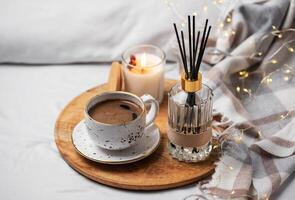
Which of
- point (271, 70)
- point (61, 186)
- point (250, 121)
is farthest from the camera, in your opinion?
point (271, 70)

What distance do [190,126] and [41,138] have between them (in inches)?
11.5

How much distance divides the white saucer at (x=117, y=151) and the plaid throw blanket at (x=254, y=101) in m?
0.13

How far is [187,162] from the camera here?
3.22 feet

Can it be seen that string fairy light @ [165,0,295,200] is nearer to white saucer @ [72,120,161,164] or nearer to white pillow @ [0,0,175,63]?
white pillow @ [0,0,175,63]

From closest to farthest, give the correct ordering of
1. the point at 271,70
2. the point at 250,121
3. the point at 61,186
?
the point at 61,186
the point at 250,121
the point at 271,70

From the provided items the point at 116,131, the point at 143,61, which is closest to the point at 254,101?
the point at 143,61

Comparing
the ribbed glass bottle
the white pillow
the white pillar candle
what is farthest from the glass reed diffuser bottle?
the white pillow

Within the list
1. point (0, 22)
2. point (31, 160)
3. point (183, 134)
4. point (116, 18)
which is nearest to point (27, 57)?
point (0, 22)

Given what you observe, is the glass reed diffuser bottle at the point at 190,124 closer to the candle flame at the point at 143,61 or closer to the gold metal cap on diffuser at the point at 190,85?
the gold metal cap on diffuser at the point at 190,85

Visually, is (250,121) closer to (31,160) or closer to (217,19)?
(217,19)

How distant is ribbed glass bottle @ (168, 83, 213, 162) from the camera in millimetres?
971

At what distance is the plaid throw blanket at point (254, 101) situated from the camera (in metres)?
0.95

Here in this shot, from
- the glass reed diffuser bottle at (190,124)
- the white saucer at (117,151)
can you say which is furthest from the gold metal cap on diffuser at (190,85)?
the white saucer at (117,151)

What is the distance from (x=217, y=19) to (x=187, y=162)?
42cm
